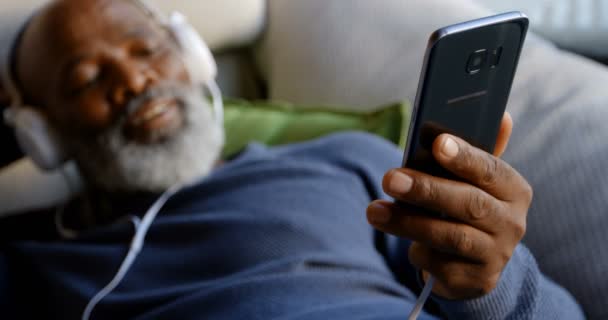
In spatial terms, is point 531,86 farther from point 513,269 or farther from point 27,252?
point 27,252

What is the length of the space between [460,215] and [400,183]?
63 millimetres

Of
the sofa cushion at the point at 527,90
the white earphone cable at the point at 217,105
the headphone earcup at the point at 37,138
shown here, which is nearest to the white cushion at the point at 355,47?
the sofa cushion at the point at 527,90

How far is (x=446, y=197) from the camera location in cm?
45

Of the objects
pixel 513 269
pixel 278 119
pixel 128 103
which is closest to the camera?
pixel 513 269

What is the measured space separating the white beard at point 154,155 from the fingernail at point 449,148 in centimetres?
69

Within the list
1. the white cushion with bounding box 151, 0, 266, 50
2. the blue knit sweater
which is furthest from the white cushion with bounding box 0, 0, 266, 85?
the blue knit sweater

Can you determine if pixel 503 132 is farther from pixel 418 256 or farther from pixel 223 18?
pixel 223 18

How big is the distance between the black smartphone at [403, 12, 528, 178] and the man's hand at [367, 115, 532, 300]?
0.06ft

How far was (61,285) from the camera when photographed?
91 cm

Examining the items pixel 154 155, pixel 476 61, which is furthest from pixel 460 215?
pixel 154 155

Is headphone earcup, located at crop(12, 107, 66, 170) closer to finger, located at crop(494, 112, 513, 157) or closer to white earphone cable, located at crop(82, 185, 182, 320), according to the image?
white earphone cable, located at crop(82, 185, 182, 320)

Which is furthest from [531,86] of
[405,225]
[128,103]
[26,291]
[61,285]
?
[26,291]

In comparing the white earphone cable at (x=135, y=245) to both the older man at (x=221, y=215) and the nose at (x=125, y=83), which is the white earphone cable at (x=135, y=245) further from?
the nose at (x=125, y=83)

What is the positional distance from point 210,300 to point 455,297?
34 cm
